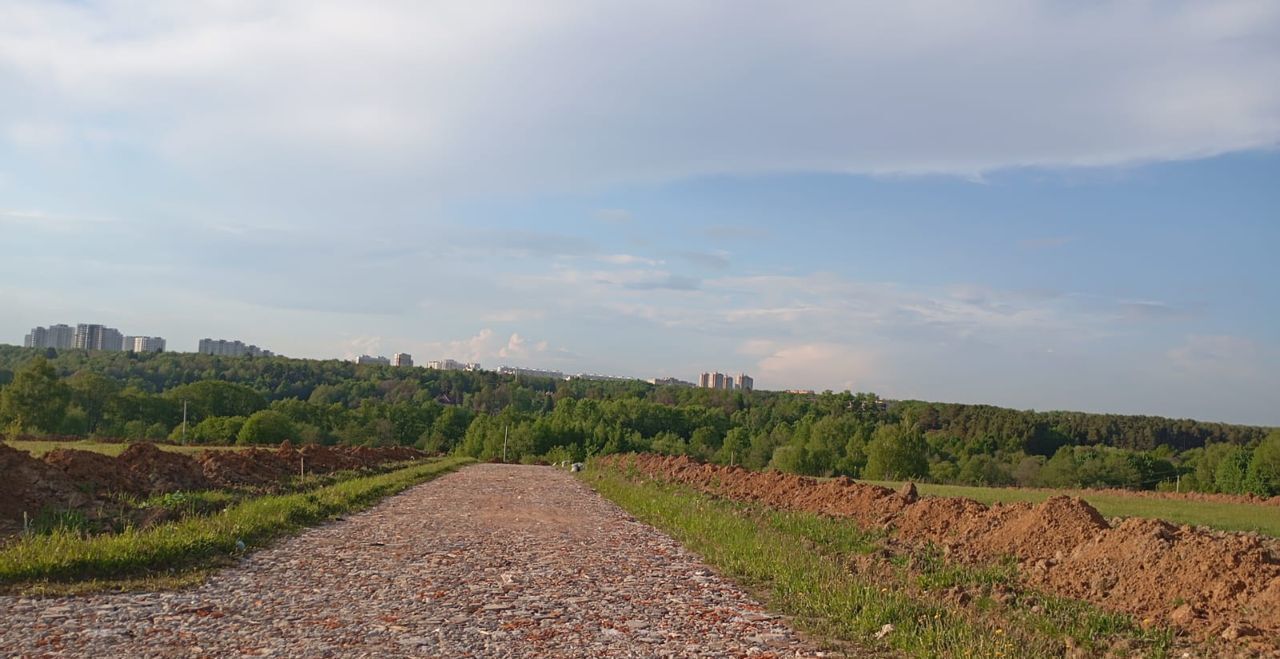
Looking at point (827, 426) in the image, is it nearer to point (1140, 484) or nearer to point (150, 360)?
point (1140, 484)

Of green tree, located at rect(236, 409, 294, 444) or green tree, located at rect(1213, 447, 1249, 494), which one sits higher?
green tree, located at rect(1213, 447, 1249, 494)


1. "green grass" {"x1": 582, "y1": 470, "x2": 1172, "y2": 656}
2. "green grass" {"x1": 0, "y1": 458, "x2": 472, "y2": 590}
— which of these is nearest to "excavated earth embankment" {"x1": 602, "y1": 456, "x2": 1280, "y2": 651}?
"green grass" {"x1": 582, "y1": 470, "x2": 1172, "y2": 656}

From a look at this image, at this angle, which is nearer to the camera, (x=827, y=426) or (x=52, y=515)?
(x=52, y=515)

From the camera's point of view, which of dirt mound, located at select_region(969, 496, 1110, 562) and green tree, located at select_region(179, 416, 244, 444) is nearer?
dirt mound, located at select_region(969, 496, 1110, 562)

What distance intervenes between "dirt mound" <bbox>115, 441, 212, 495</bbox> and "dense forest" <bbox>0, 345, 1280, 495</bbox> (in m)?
49.3

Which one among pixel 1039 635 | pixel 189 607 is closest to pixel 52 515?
pixel 189 607

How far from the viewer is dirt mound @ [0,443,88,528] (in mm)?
13477

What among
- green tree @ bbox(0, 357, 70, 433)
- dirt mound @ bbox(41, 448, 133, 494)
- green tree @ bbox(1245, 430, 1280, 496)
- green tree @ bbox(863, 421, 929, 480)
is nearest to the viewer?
dirt mound @ bbox(41, 448, 133, 494)

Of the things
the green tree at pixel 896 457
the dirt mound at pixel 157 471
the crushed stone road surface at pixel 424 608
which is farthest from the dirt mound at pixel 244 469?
the green tree at pixel 896 457

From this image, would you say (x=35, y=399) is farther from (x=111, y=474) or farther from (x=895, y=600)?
(x=895, y=600)

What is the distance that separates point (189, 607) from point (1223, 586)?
11.5 meters

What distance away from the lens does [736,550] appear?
43.1 feet

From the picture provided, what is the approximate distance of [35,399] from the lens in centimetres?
8050

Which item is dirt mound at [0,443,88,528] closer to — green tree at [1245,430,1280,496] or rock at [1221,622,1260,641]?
rock at [1221,622,1260,641]
